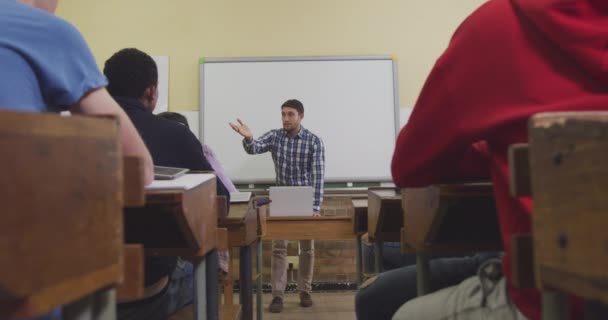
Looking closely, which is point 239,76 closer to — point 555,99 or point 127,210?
point 127,210

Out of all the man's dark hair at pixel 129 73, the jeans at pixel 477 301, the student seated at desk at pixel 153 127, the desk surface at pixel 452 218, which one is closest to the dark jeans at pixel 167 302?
the student seated at desk at pixel 153 127

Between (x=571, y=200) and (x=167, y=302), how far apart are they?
1.30 m

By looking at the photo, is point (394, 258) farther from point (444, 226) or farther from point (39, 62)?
point (39, 62)

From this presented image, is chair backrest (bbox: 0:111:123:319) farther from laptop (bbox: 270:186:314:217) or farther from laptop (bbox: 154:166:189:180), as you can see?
laptop (bbox: 270:186:314:217)

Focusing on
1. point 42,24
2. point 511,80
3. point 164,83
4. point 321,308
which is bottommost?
point 321,308

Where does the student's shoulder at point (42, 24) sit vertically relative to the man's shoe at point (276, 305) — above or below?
above

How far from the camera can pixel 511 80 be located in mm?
861

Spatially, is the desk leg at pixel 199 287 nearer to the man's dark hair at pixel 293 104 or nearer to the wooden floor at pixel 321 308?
the wooden floor at pixel 321 308

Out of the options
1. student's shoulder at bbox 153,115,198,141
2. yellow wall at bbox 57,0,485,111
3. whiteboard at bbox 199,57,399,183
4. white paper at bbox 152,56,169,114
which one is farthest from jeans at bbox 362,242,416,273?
white paper at bbox 152,56,169,114

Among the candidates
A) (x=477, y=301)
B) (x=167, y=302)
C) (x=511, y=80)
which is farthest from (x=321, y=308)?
(x=511, y=80)

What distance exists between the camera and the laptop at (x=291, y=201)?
9.96 feet

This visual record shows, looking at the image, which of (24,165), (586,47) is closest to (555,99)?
(586,47)

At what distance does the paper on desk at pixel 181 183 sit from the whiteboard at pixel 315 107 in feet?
11.6

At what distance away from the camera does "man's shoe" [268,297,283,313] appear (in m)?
3.77
